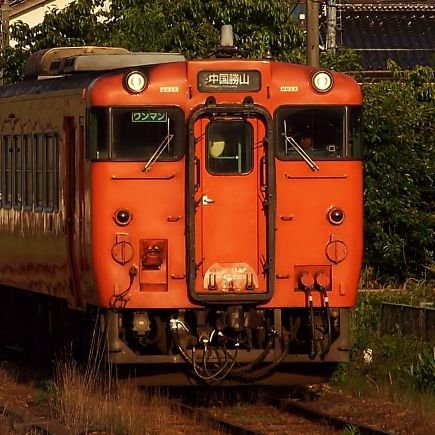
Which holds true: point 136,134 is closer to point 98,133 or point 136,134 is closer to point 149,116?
point 149,116

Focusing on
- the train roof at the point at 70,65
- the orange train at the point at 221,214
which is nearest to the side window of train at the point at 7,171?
the train roof at the point at 70,65

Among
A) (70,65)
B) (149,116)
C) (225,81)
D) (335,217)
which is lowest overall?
(335,217)

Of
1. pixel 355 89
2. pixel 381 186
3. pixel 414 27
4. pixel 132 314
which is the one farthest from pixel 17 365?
pixel 414 27

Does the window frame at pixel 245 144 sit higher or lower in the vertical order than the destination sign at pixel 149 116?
lower

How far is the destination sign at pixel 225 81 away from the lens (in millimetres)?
12977

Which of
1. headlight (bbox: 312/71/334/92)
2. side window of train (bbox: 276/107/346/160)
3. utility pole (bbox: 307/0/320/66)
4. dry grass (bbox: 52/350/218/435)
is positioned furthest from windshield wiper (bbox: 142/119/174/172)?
utility pole (bbox: 307/0/320/66)

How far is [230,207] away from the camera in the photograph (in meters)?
12.9

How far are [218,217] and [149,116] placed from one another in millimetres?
1005

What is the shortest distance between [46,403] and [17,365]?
140 inches

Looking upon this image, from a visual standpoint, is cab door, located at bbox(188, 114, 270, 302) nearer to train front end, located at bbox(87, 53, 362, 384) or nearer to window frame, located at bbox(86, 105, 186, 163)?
train front end, located at bbox(87, 53, 362, 384)

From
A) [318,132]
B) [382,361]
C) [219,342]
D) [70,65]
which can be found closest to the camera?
[219,342]

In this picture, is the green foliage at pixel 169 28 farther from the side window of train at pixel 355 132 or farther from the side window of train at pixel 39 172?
the side window of train at pixel 355 132

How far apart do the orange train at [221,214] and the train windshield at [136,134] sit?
11mm

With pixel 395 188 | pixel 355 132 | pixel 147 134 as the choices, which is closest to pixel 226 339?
pixel 147 134
